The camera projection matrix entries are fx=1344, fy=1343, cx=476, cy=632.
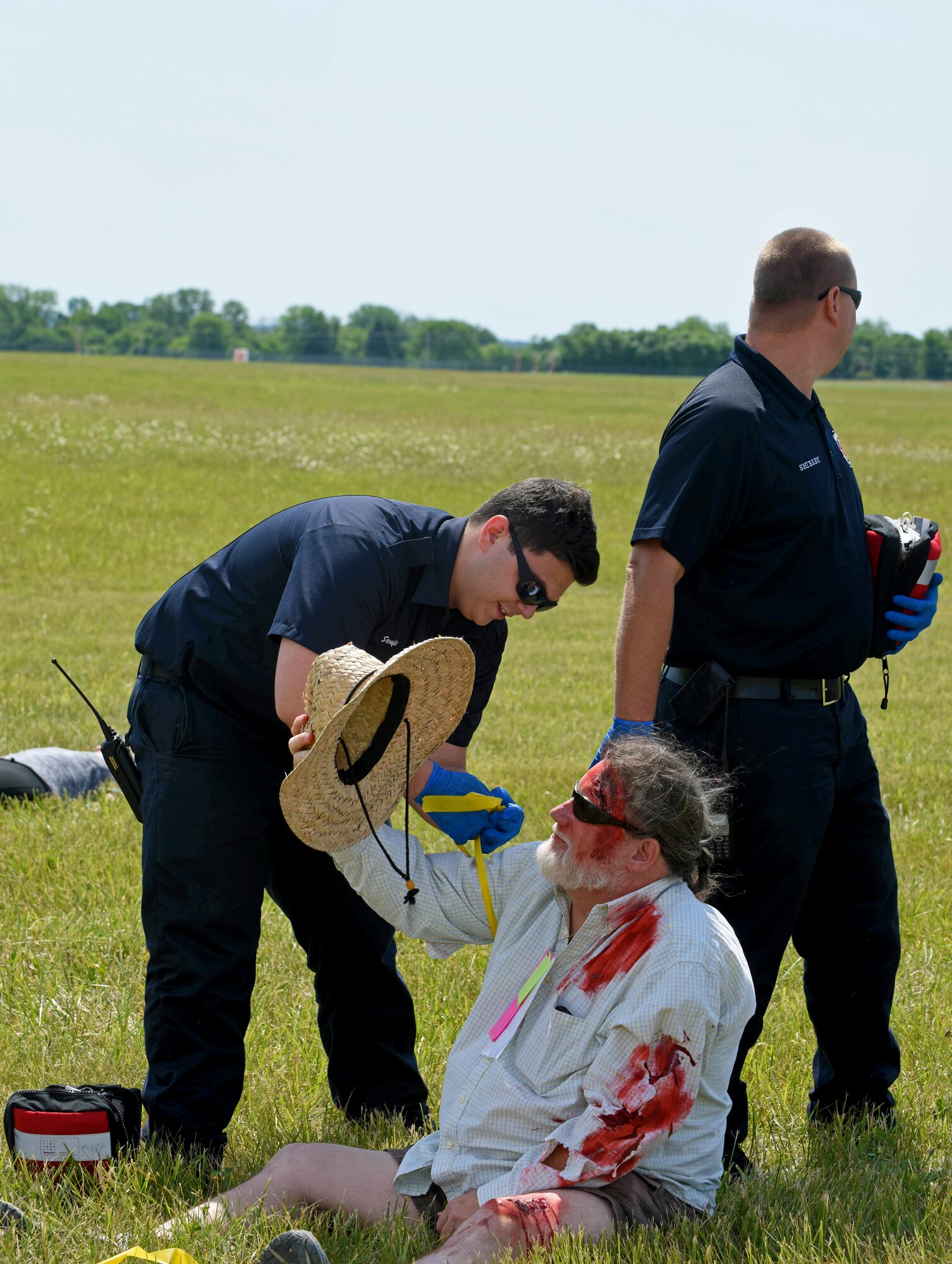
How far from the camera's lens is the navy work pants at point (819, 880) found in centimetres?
369

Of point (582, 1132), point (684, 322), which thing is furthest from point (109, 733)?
point (684, 322)

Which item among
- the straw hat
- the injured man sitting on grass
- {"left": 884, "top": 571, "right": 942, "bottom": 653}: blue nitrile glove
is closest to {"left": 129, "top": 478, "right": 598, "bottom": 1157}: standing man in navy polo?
the straw hat

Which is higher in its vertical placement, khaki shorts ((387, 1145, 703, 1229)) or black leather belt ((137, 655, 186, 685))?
black leather belt ((137, 655, 186, 685))

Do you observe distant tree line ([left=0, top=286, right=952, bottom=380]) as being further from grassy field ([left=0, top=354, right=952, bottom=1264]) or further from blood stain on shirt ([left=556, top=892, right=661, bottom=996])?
blood stain on shirt ([left=556, top=892, right=661, bottom=996])

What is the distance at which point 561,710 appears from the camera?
33.1 ft

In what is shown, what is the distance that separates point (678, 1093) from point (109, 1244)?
1344 mm

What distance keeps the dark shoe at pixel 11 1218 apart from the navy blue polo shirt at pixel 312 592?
1.32m

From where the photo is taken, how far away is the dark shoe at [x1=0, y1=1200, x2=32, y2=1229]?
123 inches

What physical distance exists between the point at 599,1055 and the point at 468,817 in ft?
2.44

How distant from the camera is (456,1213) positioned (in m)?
3.02

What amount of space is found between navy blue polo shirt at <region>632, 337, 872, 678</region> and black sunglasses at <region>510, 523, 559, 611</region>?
0.38 m

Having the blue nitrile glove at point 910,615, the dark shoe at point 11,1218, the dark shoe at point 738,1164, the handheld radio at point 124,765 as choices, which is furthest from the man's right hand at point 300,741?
the blue nitrile glove at point 910,615

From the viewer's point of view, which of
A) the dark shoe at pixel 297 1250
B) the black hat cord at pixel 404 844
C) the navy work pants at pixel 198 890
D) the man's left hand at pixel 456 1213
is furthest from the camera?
the navy work pants at pixel 198 890

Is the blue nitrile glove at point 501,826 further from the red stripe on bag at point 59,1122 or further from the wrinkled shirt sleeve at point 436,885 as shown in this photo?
the red stripe on bag at point 59,1122
